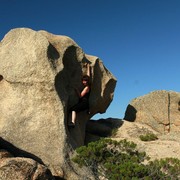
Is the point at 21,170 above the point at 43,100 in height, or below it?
below

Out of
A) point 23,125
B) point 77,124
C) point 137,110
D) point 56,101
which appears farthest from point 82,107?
point 137,110

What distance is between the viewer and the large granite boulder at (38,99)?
17.0 meters

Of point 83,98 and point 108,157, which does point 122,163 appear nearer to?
point 108,157

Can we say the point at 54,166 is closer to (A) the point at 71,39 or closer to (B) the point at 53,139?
(B) the point at 53,139

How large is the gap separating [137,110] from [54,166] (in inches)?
Result: 655

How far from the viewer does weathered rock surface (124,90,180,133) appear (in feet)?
102

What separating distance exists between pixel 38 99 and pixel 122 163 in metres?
6.74

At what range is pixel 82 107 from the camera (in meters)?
21.1

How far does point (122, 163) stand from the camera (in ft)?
44.7

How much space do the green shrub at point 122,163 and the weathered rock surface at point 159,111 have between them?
53.2ft

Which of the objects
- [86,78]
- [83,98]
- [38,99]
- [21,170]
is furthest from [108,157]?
[86,78]

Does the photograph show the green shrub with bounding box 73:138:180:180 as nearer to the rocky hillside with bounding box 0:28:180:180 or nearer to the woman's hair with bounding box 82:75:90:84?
the rocky hillside with bounding box 0:28:180:180

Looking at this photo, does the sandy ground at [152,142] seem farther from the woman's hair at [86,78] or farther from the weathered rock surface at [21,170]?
the weathered rock surface at [21,170]

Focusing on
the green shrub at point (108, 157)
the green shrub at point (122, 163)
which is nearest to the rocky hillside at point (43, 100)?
the green shrub at point (108, 157)
